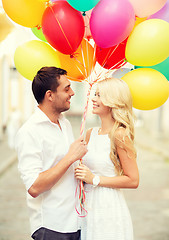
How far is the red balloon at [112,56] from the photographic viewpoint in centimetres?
273

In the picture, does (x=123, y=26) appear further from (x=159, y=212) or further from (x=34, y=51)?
(x=159, y=212)

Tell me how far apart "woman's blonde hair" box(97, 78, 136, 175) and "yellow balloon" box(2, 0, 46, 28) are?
0.67m

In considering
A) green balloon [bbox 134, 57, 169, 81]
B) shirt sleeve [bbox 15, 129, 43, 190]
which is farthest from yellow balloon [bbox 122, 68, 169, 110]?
shirt sleeve [bbox 15, 129, 43, 190]

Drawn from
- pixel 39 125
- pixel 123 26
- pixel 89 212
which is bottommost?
pixel 89 212

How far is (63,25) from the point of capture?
8.00ft

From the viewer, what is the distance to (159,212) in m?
5.97

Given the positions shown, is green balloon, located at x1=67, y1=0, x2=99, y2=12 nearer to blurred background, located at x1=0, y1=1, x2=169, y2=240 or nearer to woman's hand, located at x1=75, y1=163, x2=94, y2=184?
blurred background, located at x1=0, y1=1, x2=169, y2=240

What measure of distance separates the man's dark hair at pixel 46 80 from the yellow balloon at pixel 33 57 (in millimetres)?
189

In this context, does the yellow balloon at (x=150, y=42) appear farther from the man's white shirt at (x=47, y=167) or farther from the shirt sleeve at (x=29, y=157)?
the shirt sleeve at (x=29, y=157)

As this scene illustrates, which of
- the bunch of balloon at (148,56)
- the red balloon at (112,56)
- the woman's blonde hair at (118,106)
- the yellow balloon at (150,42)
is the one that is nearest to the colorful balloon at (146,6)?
the bunch of balloon at (148,56)

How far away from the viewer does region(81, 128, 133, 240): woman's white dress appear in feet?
7.91

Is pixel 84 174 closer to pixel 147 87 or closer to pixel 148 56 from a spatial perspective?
pixel 147 87

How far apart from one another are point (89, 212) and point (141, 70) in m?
1.05

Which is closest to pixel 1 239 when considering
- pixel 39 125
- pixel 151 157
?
pixel 39 125
